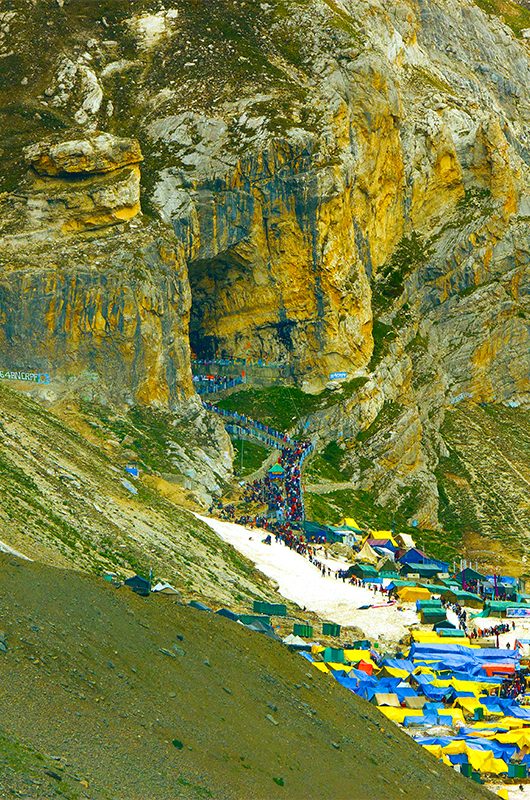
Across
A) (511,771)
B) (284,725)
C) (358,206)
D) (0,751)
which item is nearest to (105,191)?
(358,206)

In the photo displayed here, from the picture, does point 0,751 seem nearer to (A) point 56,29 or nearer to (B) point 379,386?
(B) point 379,386

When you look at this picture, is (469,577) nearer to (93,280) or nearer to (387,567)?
(387,567)

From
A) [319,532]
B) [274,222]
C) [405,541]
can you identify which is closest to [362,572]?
→ [319,532]

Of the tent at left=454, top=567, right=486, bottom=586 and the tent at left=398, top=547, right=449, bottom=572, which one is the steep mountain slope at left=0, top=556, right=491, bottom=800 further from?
the tent at left=454, top=567, right=486, bottom=586

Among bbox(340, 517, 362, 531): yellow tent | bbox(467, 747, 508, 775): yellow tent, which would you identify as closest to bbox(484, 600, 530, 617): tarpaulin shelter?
bbox(340, 517, 362, 531): yellow tent

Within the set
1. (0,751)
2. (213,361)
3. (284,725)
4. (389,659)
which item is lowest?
(213,361)
